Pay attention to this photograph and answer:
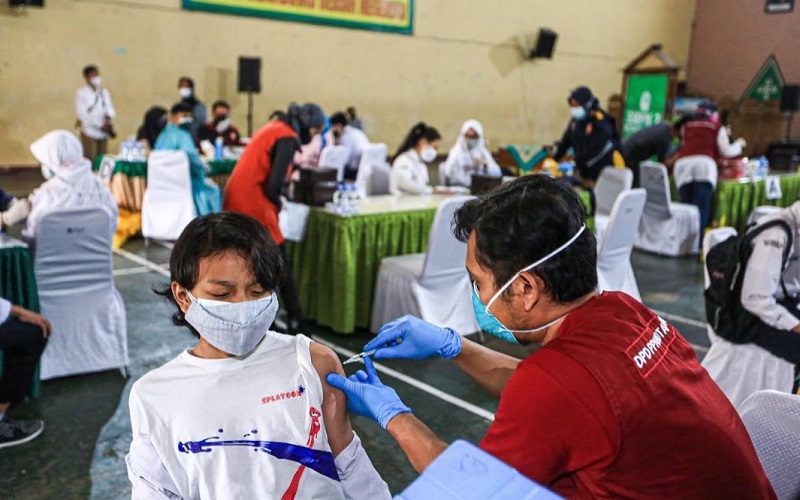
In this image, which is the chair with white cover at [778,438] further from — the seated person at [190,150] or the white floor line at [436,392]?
the seated person at [190,150]

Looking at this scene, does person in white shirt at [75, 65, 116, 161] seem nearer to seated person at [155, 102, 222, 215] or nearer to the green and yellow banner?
the green and yellow banner

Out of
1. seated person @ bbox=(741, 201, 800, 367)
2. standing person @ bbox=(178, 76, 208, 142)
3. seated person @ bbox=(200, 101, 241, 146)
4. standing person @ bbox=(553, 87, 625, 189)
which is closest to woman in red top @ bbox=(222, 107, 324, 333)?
seated person @ bbox=(741, 201, 800, 367)

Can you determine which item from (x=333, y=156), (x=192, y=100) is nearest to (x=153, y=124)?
(x=192, y=100)

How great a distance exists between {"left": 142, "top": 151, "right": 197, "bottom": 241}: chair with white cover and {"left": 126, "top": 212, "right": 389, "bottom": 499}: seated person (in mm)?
4499

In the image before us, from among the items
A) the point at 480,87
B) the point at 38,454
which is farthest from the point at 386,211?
the point at 480,87

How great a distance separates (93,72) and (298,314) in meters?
5.39

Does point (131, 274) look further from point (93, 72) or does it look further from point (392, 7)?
point (392, 7)

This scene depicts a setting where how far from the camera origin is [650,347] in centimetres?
98

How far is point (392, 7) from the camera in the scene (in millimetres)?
10508

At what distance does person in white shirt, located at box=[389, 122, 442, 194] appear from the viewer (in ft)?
15.6

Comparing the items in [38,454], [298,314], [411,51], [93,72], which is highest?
[411,51]

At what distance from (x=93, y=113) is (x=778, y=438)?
26.1 feet

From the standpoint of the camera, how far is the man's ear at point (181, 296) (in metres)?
1.30

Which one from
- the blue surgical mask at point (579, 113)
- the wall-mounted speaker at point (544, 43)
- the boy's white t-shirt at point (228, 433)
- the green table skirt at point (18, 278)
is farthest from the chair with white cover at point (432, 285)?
the wall-mounted speaker at point (544, 43)
